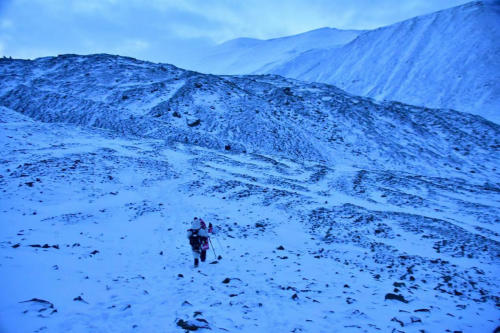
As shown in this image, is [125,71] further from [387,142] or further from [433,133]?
[433,133]

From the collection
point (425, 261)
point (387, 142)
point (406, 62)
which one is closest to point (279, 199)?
point (425, 261)

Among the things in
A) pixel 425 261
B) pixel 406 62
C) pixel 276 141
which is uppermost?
pixel 406 62

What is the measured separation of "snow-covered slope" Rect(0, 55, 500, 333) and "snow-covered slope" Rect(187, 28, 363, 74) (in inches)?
3593

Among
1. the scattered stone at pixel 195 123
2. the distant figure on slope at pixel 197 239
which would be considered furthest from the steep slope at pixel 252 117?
the distant figure on slope at pixel 197 239

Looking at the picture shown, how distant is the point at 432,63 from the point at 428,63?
94cm

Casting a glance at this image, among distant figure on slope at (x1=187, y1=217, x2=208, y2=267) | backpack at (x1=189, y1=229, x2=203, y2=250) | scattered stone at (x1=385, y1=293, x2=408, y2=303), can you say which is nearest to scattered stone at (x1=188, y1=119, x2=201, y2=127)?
distant figure on slope at (x1=187, y1=217, x2=208, y2=267)

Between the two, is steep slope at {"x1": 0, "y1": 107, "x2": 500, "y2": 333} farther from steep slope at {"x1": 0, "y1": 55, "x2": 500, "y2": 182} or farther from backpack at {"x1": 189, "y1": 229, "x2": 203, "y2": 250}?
steep slope at {"x1": 0, "y1": 55, "x2": 500, "y2": 182}

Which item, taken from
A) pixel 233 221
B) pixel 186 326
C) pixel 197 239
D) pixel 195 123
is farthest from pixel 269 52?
pixel 186 326

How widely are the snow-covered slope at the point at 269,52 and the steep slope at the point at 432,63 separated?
37.3 meters

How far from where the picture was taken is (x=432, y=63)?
7456 centimetres

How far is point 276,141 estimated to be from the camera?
3700 centimetres

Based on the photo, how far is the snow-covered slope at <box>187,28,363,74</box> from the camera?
13550cm

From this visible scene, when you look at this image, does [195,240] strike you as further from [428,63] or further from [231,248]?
[428,63]

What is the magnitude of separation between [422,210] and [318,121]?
27811 millimetres
